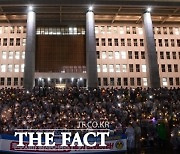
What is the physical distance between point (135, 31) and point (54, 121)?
136 ft

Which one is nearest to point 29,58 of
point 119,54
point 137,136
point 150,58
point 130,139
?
point 150,58

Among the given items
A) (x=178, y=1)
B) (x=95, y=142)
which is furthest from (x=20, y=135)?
(x=178, y=1)

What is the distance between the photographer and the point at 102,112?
2016cm

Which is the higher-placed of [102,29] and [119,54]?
[102,29]

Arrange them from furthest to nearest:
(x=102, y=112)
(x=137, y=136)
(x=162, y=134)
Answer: (x=102, y=112) < (x=162, y=134) < (x=137, y=136)

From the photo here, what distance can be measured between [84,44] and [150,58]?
15.3m

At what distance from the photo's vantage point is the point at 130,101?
24016 mm

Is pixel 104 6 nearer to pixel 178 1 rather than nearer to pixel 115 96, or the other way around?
pixel 178 1

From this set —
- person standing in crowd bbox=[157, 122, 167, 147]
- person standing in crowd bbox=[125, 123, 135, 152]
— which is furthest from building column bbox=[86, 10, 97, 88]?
person standing in crowd bbox=[125, 123, 135, 152]

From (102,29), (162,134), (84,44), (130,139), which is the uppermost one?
(102,29)

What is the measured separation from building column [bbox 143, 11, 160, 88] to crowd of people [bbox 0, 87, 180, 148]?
1500 cm

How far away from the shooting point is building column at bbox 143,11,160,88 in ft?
136

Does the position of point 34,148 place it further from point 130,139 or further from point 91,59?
point 91,59

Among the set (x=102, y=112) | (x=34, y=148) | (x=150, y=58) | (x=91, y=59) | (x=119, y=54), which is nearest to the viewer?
(x=34, y=148)
